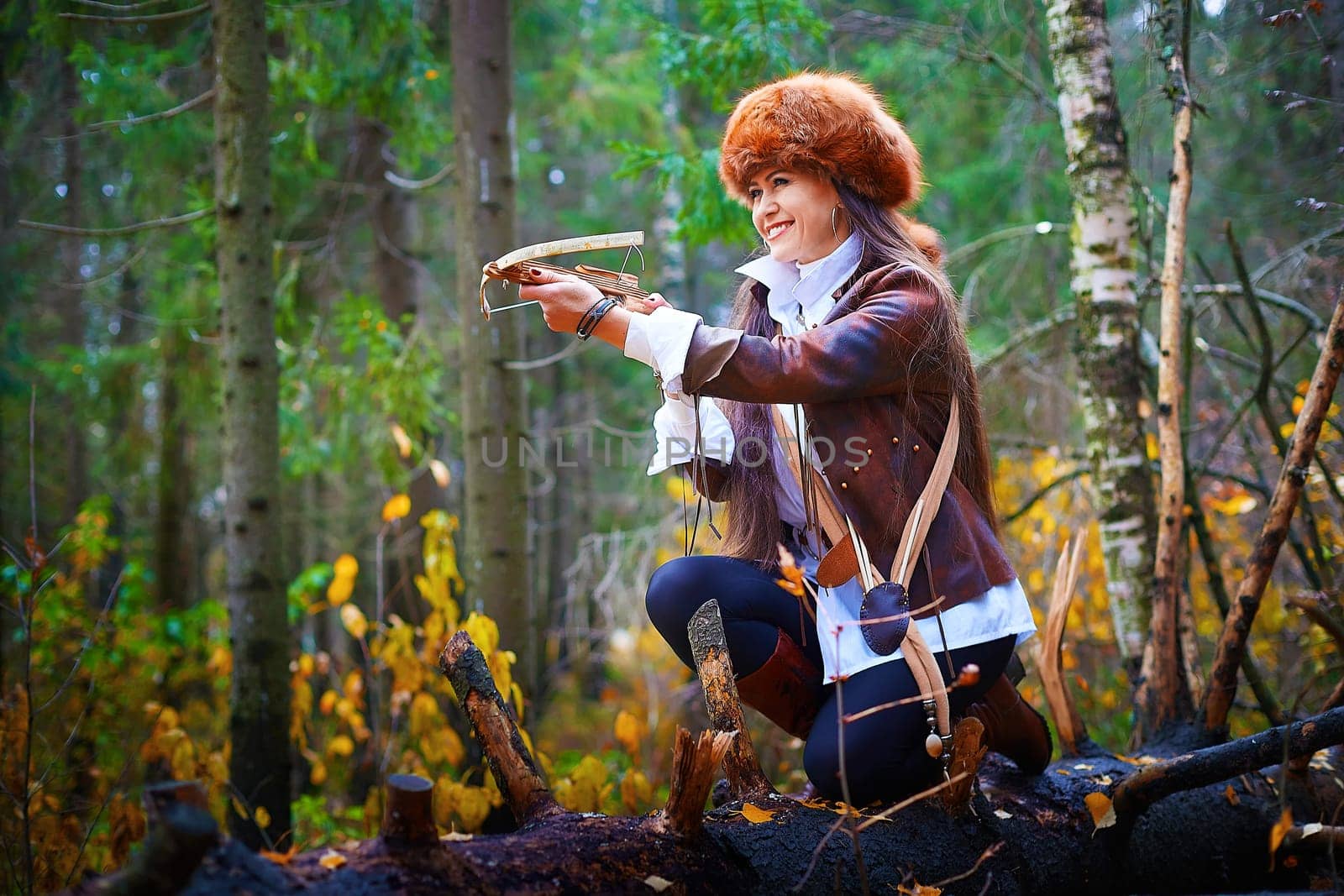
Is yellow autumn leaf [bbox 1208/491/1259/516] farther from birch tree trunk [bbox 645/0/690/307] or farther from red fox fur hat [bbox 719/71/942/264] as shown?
birch tree trunk [bbox 645/0/690/307]

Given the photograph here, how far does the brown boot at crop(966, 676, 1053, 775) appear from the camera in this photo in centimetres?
243

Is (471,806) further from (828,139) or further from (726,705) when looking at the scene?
(828,139)

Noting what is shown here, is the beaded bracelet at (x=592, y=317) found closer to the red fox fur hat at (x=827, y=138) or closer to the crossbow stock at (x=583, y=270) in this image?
the crossbow stock at (x=583, y=270)

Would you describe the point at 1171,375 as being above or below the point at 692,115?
below

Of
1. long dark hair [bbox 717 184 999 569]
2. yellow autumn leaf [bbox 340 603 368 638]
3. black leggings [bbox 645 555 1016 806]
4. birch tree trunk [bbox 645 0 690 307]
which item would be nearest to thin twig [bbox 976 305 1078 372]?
long dark hair [bbox 717 184 999 569]

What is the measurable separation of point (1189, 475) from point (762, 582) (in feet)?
6.34

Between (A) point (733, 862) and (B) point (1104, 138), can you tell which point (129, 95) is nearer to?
(B) point (1104, 138)

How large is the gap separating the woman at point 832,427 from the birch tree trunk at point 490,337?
1.68 m

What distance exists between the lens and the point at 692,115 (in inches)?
341

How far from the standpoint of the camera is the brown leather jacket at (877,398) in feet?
7.03

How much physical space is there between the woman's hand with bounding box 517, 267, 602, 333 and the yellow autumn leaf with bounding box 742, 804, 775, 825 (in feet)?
3.77

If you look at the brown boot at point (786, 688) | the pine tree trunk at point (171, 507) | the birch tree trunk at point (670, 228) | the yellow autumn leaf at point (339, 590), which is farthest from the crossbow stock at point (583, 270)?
the pine tree trunk at point (171, 507)

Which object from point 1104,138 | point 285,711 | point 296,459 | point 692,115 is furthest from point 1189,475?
point 692,115

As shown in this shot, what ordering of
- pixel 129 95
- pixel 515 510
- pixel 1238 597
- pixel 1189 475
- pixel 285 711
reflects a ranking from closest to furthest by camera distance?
pixel 1238 597 < pixel 1189 475 < pixel 285 711 < pixel 515 510 < pixel 129 95
